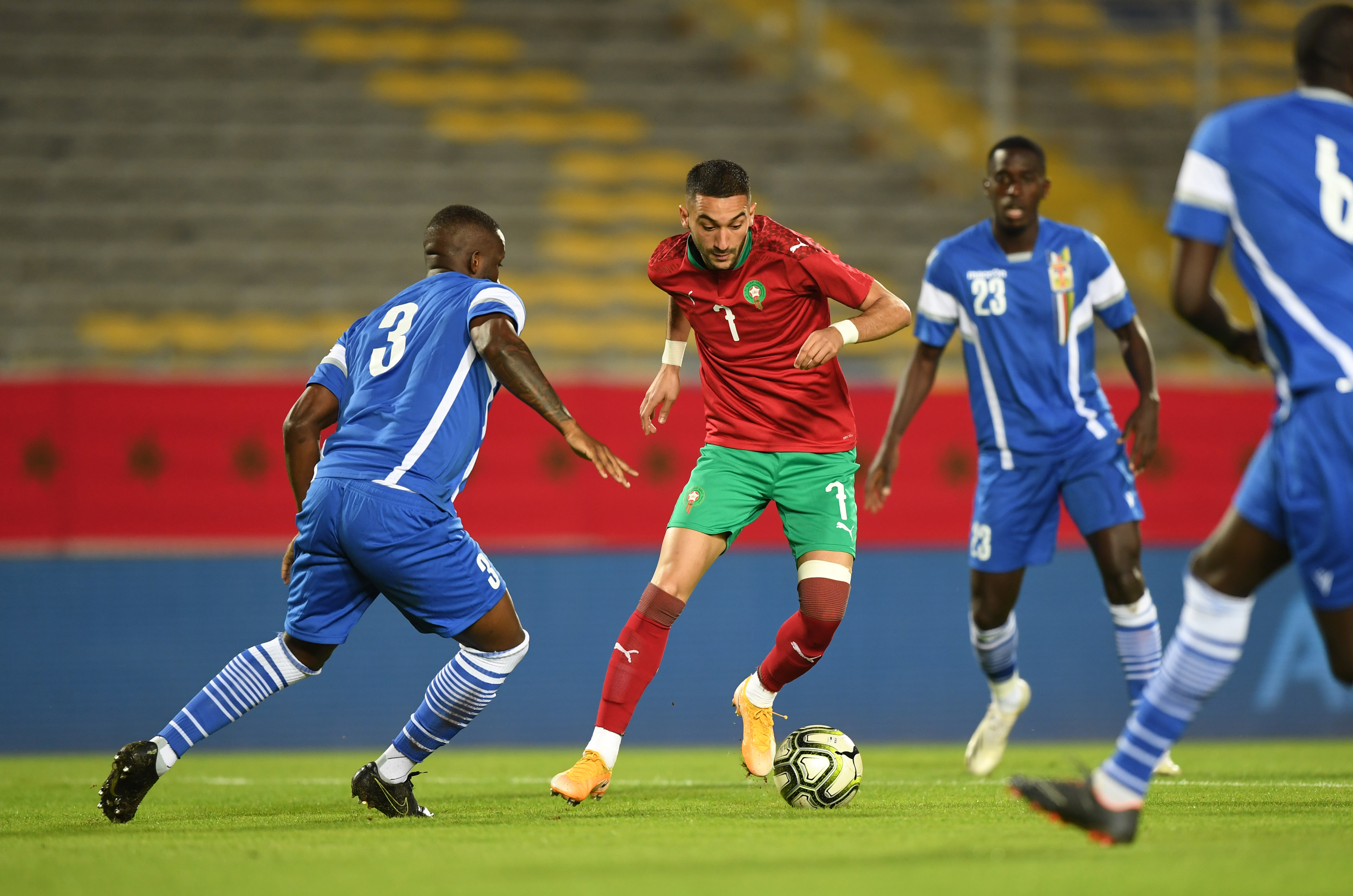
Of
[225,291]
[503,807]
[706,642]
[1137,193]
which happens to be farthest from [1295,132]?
[1137,193]

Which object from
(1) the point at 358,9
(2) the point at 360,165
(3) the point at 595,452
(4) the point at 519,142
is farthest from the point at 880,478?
(1) the point at 358,9

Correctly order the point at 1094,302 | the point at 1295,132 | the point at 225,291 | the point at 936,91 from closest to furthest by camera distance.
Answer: the point at 1295,132, the point at 1094,302, the point at 225,291, the point at 936,91

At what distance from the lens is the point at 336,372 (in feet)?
17.9

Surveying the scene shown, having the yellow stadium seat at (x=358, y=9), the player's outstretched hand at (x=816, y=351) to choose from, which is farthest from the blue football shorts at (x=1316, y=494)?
the yellow stadium seat at (x=358, y=9)

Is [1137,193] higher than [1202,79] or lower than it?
lower

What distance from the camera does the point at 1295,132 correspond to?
12.5 feet

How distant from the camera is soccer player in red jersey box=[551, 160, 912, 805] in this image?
18.6 feet

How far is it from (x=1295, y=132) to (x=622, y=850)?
2.57 m

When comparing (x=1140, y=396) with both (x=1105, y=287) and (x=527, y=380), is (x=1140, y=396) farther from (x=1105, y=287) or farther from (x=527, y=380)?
(x=527, y=380)

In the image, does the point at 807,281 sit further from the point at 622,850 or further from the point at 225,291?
the point at 225,291

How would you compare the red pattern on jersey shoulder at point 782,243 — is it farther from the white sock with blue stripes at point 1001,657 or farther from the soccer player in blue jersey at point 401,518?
the white sock with blue stripes at point 1001,657

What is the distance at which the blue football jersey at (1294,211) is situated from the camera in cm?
380

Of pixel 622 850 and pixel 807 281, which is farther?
pixel 807 281

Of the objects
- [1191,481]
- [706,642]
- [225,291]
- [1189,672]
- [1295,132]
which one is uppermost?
[1295,132]
